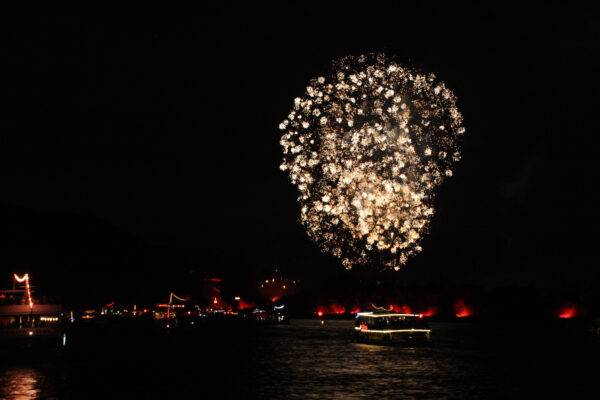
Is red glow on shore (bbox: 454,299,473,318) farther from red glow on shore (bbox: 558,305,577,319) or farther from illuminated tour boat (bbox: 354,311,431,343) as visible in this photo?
illuminated tour boat (bbox: 354,311,431,343)

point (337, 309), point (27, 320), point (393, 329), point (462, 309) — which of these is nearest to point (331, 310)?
point (337, 309)

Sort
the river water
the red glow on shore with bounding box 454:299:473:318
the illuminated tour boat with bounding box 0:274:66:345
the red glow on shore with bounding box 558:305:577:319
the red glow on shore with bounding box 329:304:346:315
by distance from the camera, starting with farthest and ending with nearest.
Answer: the red glow on shore with bounding box 329:304:346:315
the red glow on shore with bounding box 454:299:473:318
the red glow on shore with bounding box 558:305:577:319
the illuminated tour boat with bounding box 0:274:66:345
the river water

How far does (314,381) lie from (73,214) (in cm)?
16374

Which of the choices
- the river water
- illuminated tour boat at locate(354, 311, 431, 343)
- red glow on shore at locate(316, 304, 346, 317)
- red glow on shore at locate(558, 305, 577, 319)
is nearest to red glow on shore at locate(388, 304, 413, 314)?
red glow on shore at locate(316, 304, 346, 317)

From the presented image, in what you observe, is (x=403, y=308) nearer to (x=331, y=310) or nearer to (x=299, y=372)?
(x=331, y=310)

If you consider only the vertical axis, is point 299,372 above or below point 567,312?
below

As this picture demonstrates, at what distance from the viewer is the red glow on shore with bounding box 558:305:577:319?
378ft

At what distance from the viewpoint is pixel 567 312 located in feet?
383

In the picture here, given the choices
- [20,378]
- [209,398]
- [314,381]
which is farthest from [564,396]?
[20,378]

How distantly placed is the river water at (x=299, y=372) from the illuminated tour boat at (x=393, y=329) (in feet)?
5.69

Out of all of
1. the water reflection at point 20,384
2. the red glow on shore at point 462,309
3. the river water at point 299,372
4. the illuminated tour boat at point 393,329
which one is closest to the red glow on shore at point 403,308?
the red glow on shore at point 462,309

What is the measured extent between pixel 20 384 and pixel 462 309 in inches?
4404

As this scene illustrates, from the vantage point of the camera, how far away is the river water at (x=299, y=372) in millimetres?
29672

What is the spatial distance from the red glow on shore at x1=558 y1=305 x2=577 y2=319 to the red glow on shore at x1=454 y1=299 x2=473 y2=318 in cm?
1845
